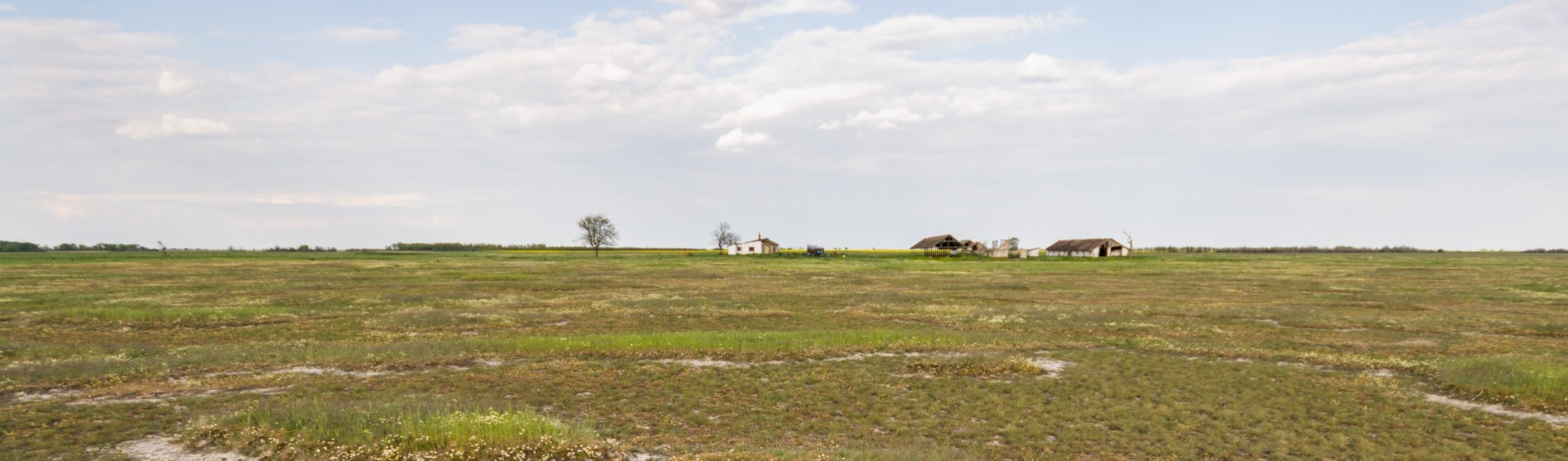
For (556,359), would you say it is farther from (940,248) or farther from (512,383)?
(940,248)

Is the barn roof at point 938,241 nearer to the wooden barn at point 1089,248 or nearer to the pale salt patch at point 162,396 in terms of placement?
the wooden barn at point 1089,248

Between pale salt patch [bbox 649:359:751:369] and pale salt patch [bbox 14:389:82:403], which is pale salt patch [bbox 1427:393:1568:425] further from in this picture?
pale salt patch [bbox 14:389:82:403]

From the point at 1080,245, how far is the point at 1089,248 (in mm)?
4772

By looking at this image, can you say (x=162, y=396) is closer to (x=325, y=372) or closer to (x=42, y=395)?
(x=42, y=395)

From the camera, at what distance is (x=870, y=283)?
63.7m

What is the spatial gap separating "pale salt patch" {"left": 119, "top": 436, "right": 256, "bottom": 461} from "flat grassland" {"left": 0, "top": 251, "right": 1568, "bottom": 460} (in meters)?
0.14

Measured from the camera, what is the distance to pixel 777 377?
68.3 ft

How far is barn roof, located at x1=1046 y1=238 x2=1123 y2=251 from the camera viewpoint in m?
144

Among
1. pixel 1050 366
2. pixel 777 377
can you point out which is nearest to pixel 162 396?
pixel 777 377

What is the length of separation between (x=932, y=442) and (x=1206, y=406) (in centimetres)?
748

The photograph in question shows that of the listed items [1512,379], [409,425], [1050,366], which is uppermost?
[409,425]

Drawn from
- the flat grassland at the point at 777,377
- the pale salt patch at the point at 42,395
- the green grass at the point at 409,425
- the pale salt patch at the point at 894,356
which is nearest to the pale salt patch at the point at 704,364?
the flat grassland at the point at 777,377

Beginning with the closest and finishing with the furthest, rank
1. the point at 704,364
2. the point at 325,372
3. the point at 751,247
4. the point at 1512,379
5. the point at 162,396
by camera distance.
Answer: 1. the point at 162,396
2. the point at 1512,379
3. the point at 325,372
4. the point at 704,364
5. the point at 751,247

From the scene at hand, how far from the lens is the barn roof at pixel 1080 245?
14407cm
